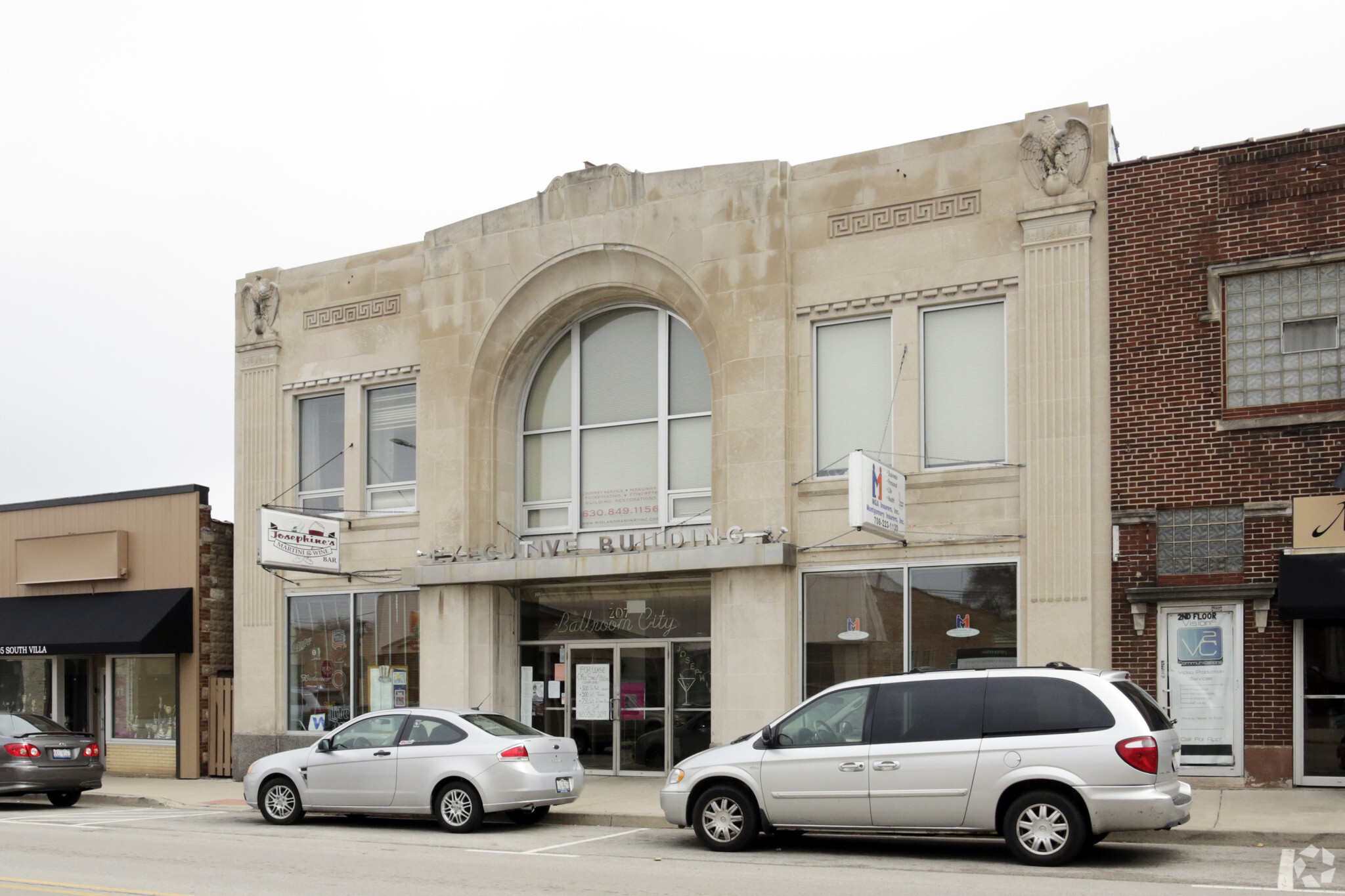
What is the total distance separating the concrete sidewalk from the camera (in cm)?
1289

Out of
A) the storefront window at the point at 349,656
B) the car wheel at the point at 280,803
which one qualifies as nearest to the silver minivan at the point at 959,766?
the car wheel at the point at 280,803

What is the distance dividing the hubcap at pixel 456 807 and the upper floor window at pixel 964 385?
735 centimetres

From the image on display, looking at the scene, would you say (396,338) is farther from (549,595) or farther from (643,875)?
(643,875)

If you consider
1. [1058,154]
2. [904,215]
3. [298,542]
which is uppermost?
[1058,154]

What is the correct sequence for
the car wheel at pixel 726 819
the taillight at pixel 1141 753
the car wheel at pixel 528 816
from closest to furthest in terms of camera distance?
1. the taillight at pixel 1141 753
2. the car wheel at pixel 726 819
3. the car wheel at pixel 528 816

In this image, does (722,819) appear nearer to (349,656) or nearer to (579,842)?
(579,842)

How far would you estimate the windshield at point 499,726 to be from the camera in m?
15.4

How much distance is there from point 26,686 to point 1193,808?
70.8ft

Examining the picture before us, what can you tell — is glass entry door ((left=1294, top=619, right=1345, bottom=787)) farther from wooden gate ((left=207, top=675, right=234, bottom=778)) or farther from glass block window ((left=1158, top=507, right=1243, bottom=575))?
wooden gate ((left=207, top=675, right=234, bottom=778))

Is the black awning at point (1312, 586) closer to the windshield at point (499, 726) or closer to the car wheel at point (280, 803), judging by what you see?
the windshield at point (499, 726)

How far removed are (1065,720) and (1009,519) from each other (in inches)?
233

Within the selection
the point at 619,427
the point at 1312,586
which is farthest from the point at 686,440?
the point at 1312,586

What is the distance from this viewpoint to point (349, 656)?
74.9 ft

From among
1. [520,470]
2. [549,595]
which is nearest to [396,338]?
[520,470]
